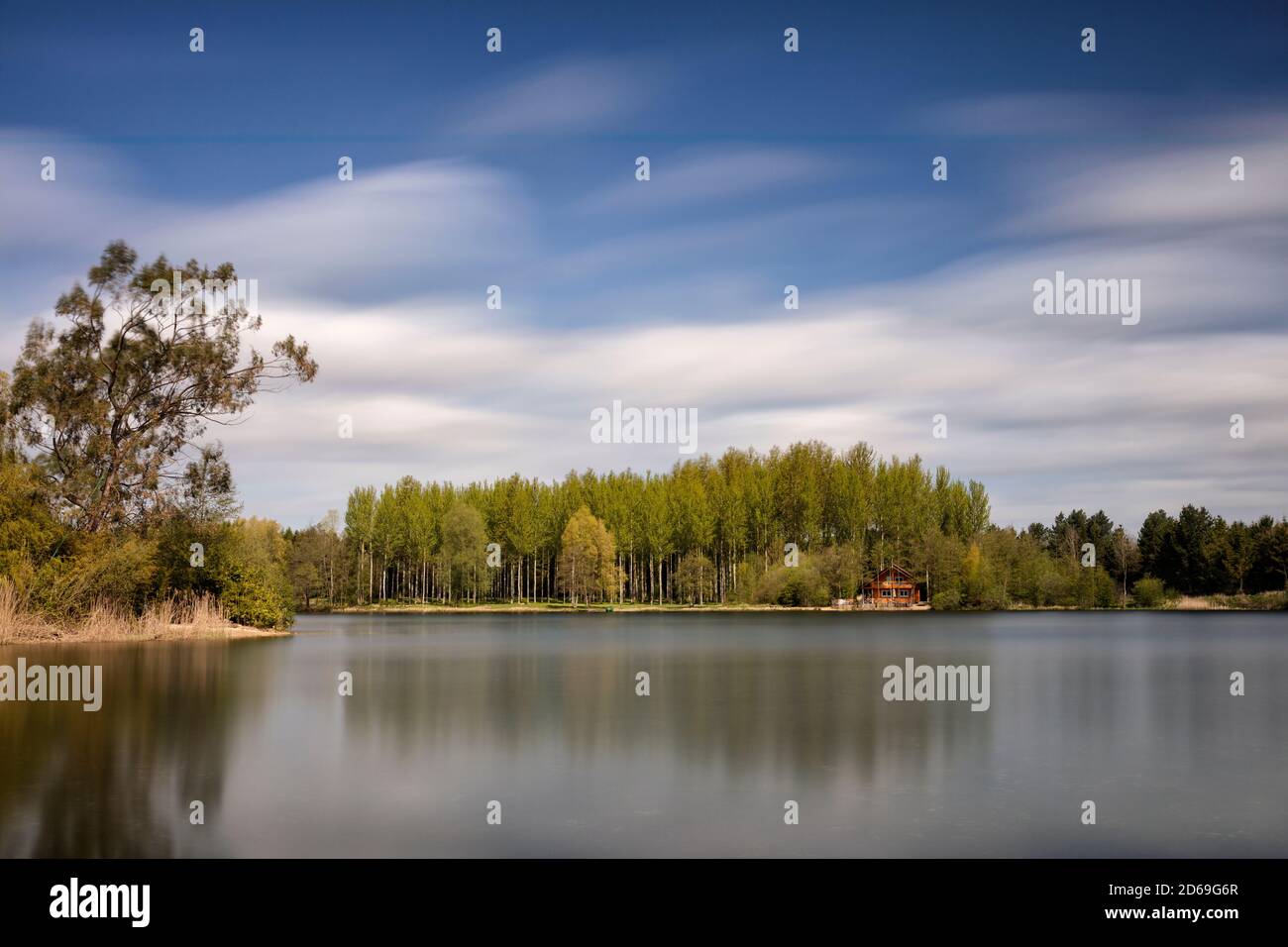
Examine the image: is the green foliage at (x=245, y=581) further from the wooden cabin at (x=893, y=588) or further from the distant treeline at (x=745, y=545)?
the wooden cabin at (x=893, y=588)

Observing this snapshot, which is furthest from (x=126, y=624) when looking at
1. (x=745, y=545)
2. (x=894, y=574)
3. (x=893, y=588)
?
(x=894, y=574)

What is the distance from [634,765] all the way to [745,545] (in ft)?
278

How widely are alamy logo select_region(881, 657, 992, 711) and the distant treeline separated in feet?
197

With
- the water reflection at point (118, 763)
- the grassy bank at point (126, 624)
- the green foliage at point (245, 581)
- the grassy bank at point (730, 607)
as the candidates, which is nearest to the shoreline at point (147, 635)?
the grassy bank at point (126, 624)

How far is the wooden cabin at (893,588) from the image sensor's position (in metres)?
95.5

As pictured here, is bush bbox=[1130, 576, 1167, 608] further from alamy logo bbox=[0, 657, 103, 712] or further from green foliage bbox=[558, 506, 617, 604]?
alamy logo bbox=[0, 657, 103, 712]

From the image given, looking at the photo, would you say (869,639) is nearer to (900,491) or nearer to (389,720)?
(389,720)

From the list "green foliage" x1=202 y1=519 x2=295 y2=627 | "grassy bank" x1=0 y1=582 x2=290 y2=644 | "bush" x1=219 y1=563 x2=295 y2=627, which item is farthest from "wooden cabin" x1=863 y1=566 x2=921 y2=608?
"grassy bank" x1=0 y1=582 x2=290 y2=644

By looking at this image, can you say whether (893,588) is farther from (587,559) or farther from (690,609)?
(587,559)

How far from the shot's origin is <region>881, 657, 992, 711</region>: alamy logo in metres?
21.5

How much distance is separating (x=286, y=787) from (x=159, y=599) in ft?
94.6

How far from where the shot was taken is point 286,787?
12.4 m
